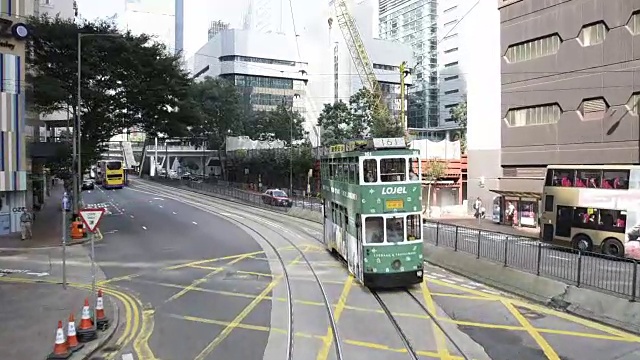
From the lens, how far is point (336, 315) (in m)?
12.3

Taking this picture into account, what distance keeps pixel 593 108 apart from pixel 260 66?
9690 centimetres

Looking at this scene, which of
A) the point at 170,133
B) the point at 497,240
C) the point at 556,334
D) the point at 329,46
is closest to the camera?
the point at 556,334

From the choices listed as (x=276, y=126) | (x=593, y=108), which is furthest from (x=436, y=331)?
(x=276, y=126)

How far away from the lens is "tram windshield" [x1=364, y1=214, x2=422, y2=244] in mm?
14172

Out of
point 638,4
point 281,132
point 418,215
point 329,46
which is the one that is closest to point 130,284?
point 418,215

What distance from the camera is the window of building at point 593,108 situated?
31.7 metres

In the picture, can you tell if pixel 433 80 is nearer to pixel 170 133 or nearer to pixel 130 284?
pixel 170 133

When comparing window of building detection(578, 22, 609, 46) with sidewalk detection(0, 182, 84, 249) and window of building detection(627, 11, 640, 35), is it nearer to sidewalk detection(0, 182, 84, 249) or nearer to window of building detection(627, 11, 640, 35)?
window of building detection(627, 11, 640, 35)

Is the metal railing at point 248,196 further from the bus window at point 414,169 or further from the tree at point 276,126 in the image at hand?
the bus window at point 414,169

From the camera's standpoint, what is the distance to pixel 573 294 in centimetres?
1257

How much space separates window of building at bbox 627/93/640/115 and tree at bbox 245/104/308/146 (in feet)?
162

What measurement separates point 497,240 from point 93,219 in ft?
40.5

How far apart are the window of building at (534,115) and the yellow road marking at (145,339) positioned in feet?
98.6

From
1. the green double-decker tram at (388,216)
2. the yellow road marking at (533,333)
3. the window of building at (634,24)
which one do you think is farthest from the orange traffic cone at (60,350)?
the window of building at (634,24)
